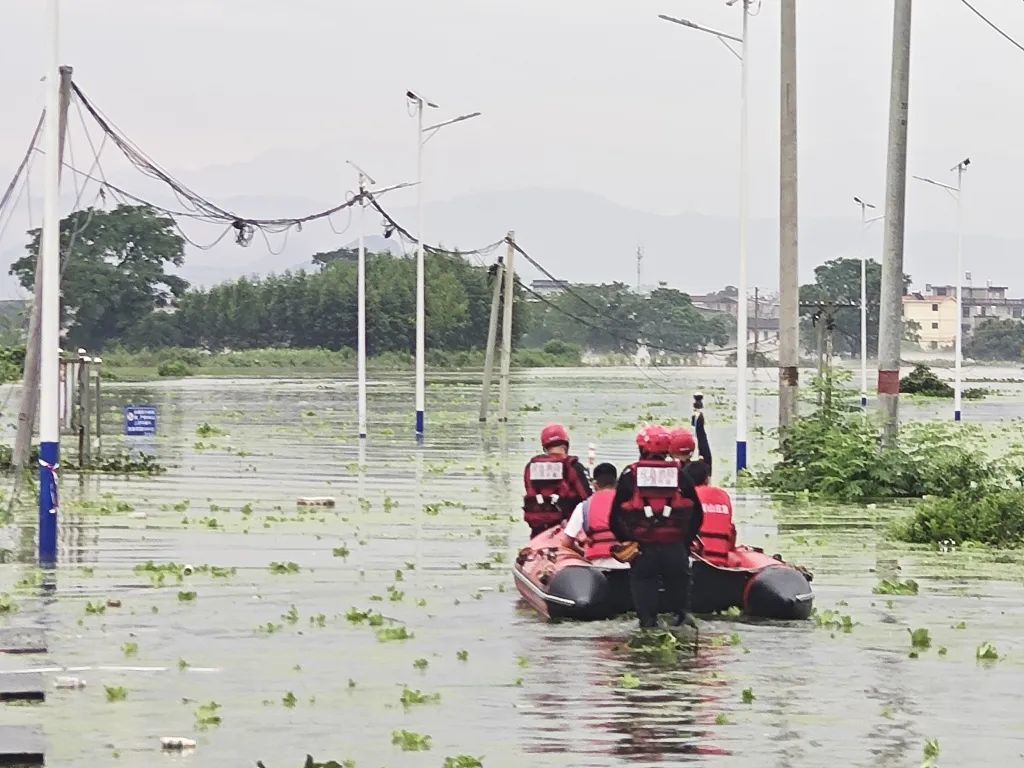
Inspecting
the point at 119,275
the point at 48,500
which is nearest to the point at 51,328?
the point at 48,500

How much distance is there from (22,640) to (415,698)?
408cm

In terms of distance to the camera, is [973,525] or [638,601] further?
[973,525]

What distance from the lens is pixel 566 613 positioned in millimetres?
17844

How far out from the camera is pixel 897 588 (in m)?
20.8

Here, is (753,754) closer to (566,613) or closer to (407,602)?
(566,613)

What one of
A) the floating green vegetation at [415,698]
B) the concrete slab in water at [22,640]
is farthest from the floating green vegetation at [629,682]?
the concrete slab in water at [22,640]

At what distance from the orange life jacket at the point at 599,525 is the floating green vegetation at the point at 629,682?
335 centimetres

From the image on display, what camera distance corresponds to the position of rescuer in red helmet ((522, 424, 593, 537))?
2047cm

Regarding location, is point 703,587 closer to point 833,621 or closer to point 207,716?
point 833,621

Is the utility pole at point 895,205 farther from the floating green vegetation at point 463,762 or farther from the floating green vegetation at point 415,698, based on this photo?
the floating green vegetation at point 463,762

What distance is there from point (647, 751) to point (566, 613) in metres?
5.68

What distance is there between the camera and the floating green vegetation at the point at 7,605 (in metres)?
18.5

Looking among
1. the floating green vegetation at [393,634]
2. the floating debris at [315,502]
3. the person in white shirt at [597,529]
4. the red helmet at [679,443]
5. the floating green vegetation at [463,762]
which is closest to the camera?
the floating green vegetation at [463,762]

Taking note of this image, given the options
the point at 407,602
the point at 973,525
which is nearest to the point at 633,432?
the point at 973,525
